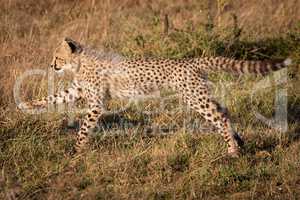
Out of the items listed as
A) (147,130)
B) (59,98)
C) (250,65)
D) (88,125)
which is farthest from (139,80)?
(250,65)

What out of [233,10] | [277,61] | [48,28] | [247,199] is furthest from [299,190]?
[233,10]

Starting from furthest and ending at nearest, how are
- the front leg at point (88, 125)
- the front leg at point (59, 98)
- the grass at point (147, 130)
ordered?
the front leg at point (59, 98), the front leg at point (88, 125), the grass at point (147, 130)

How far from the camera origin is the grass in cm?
441

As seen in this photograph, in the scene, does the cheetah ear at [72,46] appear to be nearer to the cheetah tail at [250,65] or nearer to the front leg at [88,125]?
the front leg at [88,125]

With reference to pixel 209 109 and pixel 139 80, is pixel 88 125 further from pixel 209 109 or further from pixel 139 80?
pixel 209 109

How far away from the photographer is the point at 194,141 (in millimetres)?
5391

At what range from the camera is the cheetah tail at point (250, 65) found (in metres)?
4.96

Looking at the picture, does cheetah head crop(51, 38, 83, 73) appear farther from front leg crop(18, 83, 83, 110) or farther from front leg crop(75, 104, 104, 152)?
front leg crop(75, 104, 104, 152)

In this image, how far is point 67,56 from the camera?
5680mm

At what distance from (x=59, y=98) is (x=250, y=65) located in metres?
1.79

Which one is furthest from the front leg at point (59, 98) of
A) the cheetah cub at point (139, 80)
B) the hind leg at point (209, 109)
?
the hind leg at point (209, 109)

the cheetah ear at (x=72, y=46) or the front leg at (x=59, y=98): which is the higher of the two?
the cheetah ear at (x=72, y=46)

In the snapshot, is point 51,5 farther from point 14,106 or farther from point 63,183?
point 63,183

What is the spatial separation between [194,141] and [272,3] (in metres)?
5.69
